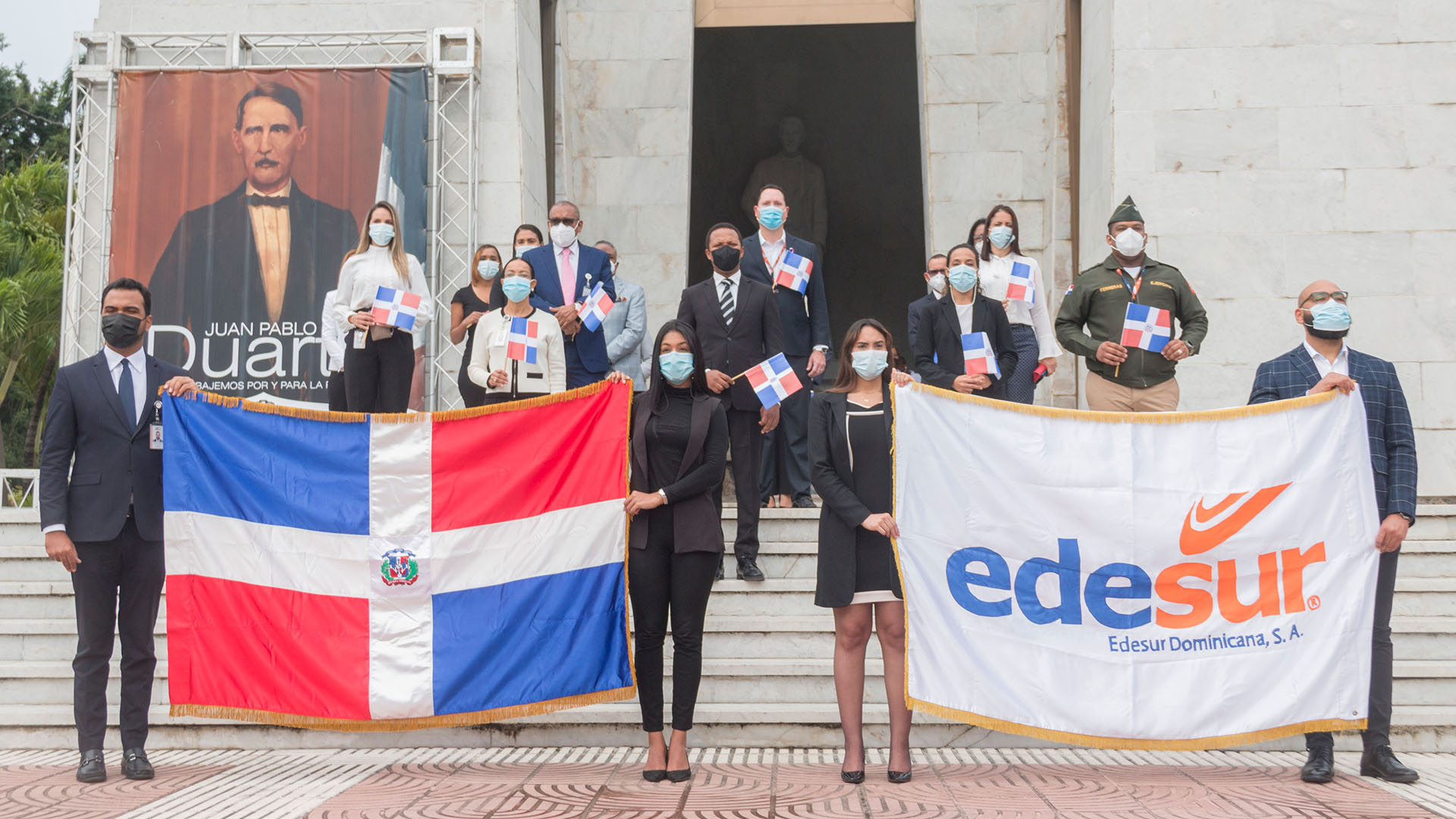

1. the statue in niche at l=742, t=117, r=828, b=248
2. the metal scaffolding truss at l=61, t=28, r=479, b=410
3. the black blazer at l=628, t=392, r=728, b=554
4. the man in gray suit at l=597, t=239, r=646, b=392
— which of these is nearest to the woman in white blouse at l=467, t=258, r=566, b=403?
the man in gray suit at l=597, t=239, r=646, b=392

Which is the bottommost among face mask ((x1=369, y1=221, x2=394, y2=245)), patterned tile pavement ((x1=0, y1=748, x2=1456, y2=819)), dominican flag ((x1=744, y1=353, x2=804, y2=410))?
patterned tile pavement ((x1=0, y1=748, x2=1456, y2=819))

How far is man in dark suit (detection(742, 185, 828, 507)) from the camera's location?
26.1 feet

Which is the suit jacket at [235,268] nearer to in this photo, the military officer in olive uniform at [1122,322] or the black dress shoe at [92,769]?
the black dress shoe at [92,769]

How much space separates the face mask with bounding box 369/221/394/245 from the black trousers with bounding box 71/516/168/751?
2.42 meters

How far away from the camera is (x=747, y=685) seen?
6477 millimetres

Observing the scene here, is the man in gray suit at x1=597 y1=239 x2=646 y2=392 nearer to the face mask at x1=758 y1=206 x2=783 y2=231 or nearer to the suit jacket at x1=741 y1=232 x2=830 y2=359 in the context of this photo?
the suit jacket at x1=741 y1=232 x2=830 y2=359

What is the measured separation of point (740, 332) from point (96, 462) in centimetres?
353

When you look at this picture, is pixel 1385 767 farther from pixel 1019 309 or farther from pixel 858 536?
pixel 1019 309

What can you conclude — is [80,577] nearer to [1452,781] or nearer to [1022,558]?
[1022,558]

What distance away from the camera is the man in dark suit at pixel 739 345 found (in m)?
7.32

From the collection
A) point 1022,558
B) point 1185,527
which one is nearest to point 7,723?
point 1022,558

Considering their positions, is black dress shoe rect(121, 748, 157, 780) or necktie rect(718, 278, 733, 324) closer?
black dress shoe rect(121, 748, 157, 780)

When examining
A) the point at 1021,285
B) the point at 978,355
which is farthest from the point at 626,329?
the point at 1021,285

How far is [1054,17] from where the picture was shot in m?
13.4
